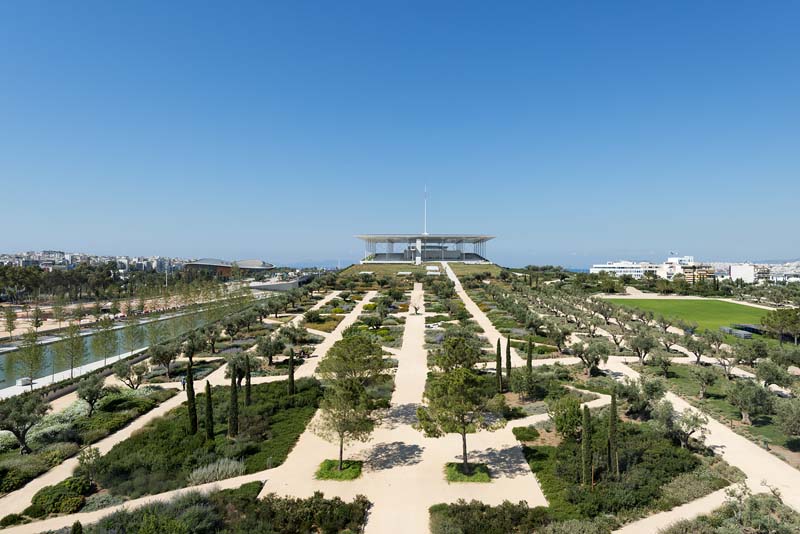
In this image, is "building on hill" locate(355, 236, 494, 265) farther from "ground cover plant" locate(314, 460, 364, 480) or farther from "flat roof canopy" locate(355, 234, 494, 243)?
"ground cover plant" locate(314, 460, 364, 480)

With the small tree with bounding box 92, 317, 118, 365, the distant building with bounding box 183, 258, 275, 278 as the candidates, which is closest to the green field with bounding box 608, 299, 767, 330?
the small tree with bounding box 92, 317, 118, 365

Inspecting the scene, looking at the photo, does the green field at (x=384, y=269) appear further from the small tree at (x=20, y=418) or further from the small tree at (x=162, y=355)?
the small tree at (x=20, y=418)

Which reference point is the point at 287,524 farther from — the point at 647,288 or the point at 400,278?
the point at 647,288

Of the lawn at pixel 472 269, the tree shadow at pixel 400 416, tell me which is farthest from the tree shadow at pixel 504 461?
the lawn at pixel 472 269

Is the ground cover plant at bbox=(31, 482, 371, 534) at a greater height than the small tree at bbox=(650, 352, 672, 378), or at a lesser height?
lesser

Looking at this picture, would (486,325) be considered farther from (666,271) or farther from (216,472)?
(666,271)

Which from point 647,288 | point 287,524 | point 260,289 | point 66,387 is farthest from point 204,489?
point 647,288

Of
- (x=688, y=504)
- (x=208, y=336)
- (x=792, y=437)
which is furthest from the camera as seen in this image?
(x=208, y=336)
